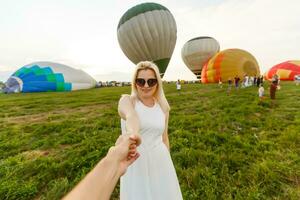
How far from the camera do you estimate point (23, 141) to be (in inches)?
211

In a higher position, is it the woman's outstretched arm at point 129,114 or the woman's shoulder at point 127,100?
the woman's shoulder at point 127,100

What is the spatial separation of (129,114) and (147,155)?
507 millimetres

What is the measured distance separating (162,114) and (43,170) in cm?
288

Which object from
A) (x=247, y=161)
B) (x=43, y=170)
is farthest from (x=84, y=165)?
(x=247, y=161)

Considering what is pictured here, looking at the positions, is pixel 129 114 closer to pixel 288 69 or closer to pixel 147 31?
pixel 147 31

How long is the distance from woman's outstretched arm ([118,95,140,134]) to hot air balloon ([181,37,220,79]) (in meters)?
36.6

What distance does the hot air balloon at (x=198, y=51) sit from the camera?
36.2 metres

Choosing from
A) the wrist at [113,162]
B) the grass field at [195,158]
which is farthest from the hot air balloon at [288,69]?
the wrist at [113,162]

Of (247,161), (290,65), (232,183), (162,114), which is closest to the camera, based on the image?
(162,114)

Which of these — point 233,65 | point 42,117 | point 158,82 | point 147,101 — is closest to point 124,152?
point 147,101

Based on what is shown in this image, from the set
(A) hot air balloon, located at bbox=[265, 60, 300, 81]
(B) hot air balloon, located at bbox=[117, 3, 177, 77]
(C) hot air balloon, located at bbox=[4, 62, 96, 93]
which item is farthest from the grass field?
(A) hot air balloon, located at bbox=[265, 60, 300, 81]

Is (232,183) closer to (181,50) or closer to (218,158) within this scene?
(218,158)

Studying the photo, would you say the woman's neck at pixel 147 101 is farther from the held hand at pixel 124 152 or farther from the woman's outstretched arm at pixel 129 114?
the held hand at pixel 124 152

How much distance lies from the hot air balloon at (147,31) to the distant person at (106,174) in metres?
24.8
